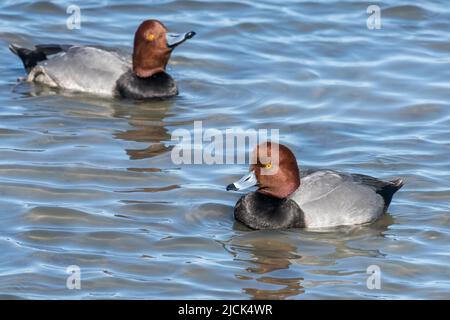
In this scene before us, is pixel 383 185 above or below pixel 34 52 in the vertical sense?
below

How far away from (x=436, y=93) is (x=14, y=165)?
4.98 metres

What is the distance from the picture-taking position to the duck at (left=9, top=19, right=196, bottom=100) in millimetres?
12828

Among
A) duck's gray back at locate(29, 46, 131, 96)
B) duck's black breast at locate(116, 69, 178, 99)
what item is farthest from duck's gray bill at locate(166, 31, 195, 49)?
duck's gray back at locate(29, 46, 131, 96)

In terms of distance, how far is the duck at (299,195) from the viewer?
9422 millimetres

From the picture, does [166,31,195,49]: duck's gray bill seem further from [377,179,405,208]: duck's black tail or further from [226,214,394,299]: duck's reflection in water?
[226,214,394,299]: duck's reflection in water

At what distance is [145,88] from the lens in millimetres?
12828

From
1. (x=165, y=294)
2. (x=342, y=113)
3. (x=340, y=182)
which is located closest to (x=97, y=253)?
(x=165, y=294)

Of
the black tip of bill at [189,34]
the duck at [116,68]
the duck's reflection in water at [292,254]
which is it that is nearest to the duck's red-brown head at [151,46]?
the duck at [116,68]

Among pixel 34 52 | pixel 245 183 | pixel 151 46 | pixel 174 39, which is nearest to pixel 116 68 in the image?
pixel 151 46

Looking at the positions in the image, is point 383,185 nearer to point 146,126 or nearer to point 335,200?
point 335,200

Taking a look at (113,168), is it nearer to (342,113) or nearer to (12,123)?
(12,123)

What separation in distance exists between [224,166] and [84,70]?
9.35 ft

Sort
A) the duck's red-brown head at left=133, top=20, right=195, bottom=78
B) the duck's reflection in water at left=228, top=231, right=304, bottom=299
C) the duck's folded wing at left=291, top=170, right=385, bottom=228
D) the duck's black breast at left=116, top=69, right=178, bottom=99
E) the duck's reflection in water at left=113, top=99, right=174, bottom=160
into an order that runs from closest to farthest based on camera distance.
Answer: the duck's reflection in water at left=228, top=231, right=304, bottom=299, the duck's folded wing at left=291, top=170, right=385, bottom=228, the duck's reflection in water at left=113, top=99, right=174, bottom=160, the duck's black breast at left=116, top=69, right=178, bottom=99, the duck's red-brown head at left=133, top=20, right=195, bottom=78

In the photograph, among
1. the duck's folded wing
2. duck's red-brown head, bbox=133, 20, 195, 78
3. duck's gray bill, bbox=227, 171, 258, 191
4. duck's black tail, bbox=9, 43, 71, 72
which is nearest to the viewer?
duck's gray bill, bbox=227, 171, 258, 191
